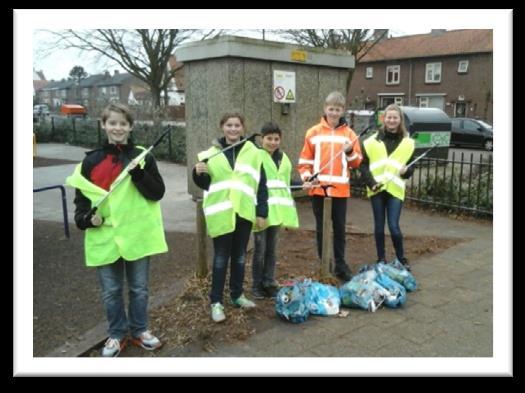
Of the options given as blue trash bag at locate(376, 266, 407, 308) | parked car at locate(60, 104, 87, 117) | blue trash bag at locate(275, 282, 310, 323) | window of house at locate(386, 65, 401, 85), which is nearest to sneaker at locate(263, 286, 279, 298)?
blue trash bag at locate(275, 282, 310, 323)

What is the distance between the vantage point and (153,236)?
3.41 metres

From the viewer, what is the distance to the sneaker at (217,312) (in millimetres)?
3885

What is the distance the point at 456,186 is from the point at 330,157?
399 centimetres

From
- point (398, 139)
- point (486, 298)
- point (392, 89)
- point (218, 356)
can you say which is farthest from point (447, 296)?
point (392, 89)

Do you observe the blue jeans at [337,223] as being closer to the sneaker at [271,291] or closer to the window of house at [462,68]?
the sneaker at [271,291]

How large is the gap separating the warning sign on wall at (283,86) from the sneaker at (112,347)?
512 centimetres

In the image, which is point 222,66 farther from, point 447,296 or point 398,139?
point 447,296

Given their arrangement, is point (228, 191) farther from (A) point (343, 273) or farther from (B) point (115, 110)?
(A) point (343, 273)

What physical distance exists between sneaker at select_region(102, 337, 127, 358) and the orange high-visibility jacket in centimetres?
218

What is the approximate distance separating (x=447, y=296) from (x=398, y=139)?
154 centimetres

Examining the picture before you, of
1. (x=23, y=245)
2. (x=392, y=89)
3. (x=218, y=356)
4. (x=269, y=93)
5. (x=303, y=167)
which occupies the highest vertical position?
(x=392, y=89)

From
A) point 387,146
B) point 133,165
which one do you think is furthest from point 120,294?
point 387,146
